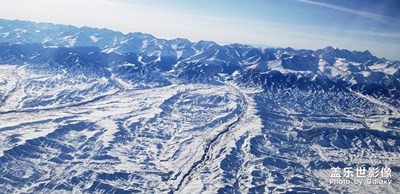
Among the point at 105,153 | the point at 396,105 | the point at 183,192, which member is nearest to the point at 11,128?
the point at 105,153

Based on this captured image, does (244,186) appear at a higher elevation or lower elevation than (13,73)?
higher

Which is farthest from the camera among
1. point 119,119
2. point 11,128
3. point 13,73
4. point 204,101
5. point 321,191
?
point 13,73

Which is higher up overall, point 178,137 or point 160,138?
point 178,137

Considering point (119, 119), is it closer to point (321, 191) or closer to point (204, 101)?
point (204, 101)

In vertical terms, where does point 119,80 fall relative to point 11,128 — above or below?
below

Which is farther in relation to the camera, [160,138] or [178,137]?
[178,137]

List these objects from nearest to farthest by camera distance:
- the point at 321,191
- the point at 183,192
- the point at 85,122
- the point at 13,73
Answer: the point at 183,192, the point at 321,191, the point at 85,122, the point at 13,73

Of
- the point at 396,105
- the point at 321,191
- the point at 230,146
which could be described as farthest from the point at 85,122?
the point at 396,105

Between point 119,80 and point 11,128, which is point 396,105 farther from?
point 11,128

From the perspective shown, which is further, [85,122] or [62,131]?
[85,122]
